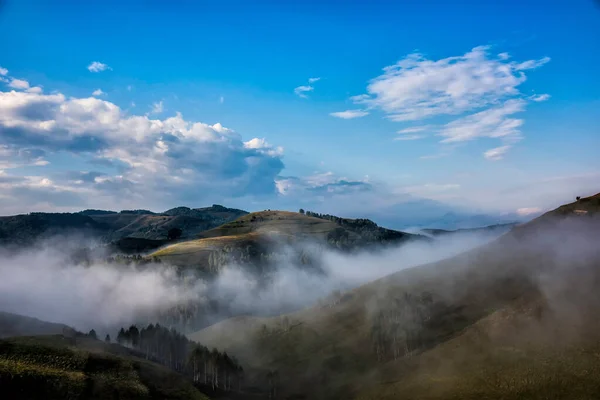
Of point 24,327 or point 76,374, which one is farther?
point 24,327

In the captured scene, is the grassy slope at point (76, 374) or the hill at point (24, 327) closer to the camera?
the grassy slope at point (76, 374)

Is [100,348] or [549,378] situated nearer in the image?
[549,378]

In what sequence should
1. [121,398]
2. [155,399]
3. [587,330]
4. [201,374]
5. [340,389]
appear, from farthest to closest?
[201,374] → [340,389] → [587,330] → [155,399] → [121,398]

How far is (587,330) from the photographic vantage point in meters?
155

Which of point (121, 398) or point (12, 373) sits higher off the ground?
point (12, 373)

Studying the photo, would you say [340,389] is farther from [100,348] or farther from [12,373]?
[12,373]

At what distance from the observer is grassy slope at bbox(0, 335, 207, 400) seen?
112000 millimetres

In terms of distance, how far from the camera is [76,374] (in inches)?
4938

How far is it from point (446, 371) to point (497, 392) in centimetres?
2772

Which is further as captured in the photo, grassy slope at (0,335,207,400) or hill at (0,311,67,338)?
hill at (0,311,67,338)

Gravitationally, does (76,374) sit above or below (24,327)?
below

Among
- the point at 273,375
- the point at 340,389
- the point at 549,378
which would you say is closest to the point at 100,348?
the point at 273,375

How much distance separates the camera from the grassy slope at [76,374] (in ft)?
367

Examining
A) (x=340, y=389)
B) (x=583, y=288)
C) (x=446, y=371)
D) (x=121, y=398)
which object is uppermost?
(x=583, y=288)
